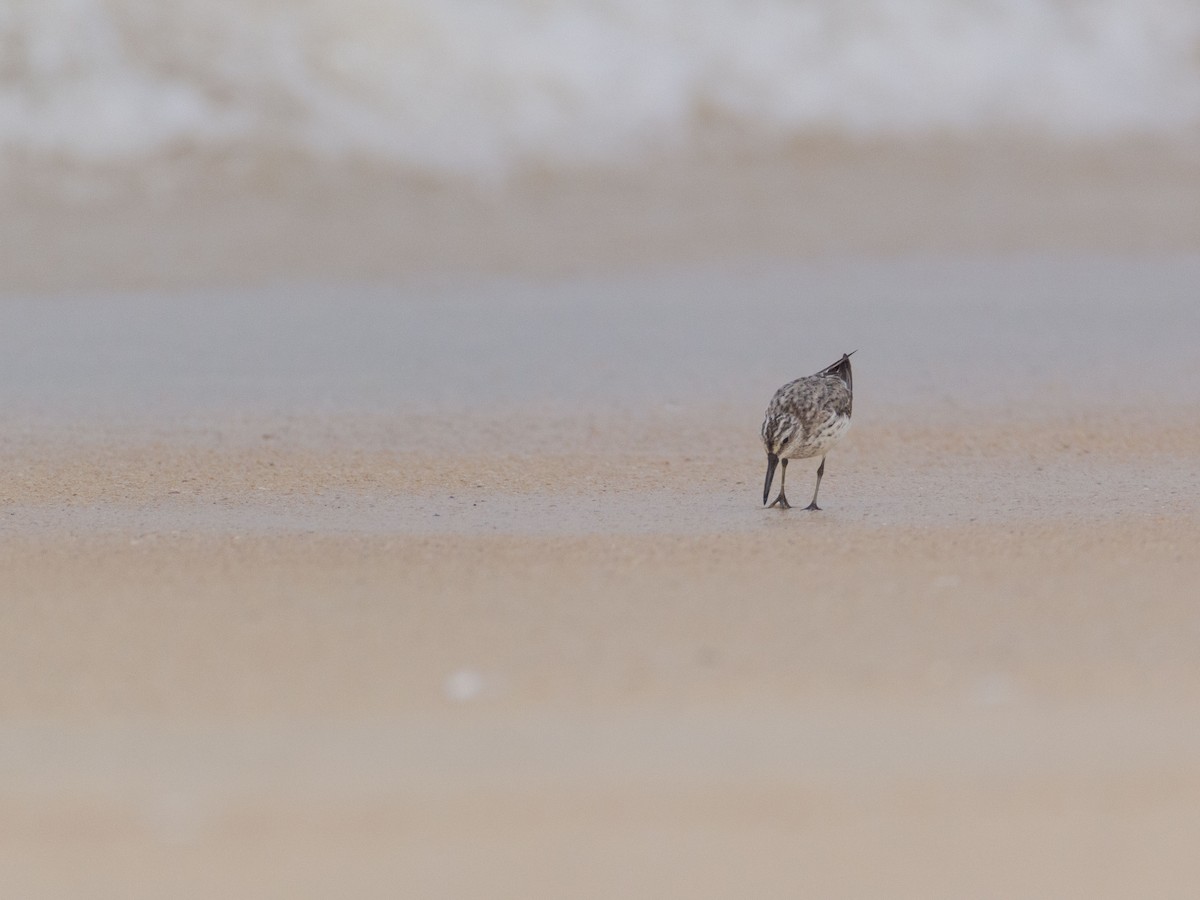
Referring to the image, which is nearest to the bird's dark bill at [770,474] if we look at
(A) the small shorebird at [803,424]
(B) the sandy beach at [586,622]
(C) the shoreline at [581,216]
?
(A) the small shorebird at [803,424]

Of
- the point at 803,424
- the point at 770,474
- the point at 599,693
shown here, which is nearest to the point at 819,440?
the point at 803,424

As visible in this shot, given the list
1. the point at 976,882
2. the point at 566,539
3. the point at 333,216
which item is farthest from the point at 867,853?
the point at 333,216

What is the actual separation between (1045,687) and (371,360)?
530 cm

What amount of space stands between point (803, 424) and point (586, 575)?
143 centimetres

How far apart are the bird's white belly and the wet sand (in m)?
0.25

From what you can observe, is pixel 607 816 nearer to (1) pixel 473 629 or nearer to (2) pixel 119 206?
(1) pixel 473 629

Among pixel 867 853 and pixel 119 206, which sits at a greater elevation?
pixel 119 206

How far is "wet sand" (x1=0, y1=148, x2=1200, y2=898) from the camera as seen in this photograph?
324 cm

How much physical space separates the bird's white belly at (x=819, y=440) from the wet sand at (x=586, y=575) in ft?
0.83

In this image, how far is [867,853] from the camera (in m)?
3.15

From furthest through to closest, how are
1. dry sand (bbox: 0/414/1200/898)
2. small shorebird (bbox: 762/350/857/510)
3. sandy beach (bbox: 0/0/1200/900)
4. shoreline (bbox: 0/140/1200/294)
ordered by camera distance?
shoreline (bbox: 0/140/1200/294)
small shorebird (bbox: 762/350/857/510)
sandy beach (bbox: 0/0/1200/900)
dry sand (bbox: 0/414/1200/898)

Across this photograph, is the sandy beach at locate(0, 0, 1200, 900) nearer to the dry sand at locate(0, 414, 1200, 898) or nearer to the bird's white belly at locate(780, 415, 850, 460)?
the dry sand at locate(0, 414, 1200, 898)

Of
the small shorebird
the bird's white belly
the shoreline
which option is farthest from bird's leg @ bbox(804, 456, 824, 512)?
the shoreline

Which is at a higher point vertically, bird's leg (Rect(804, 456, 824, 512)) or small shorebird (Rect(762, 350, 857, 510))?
small shorebird (Rect(762, 350, 857, 510))
